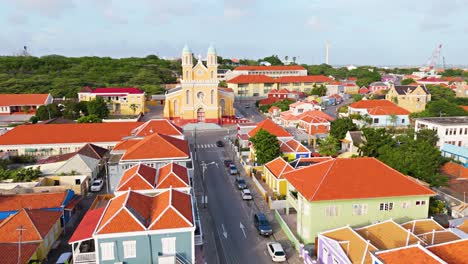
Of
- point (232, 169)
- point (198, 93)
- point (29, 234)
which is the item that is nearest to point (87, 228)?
point (29, 234)

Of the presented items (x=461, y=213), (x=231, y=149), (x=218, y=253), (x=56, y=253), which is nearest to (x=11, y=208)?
(x=56, y=253)

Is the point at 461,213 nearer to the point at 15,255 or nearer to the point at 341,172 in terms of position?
the point at 341,172

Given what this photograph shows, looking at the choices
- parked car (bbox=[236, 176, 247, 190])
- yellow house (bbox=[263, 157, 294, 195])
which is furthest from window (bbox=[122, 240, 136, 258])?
parked car (bbox=[236, 176, 247, 190])

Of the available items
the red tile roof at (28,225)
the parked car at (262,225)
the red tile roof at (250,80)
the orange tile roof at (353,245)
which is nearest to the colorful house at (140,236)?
the red tile roof at (28,225)

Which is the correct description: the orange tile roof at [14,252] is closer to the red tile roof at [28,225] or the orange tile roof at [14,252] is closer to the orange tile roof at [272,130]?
the red tile roof at [28,225]

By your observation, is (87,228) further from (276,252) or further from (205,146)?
(205,146)

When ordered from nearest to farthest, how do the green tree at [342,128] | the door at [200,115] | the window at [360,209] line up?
the window at [360,209] < the green tree at [342,128] < the door at [200,115]
